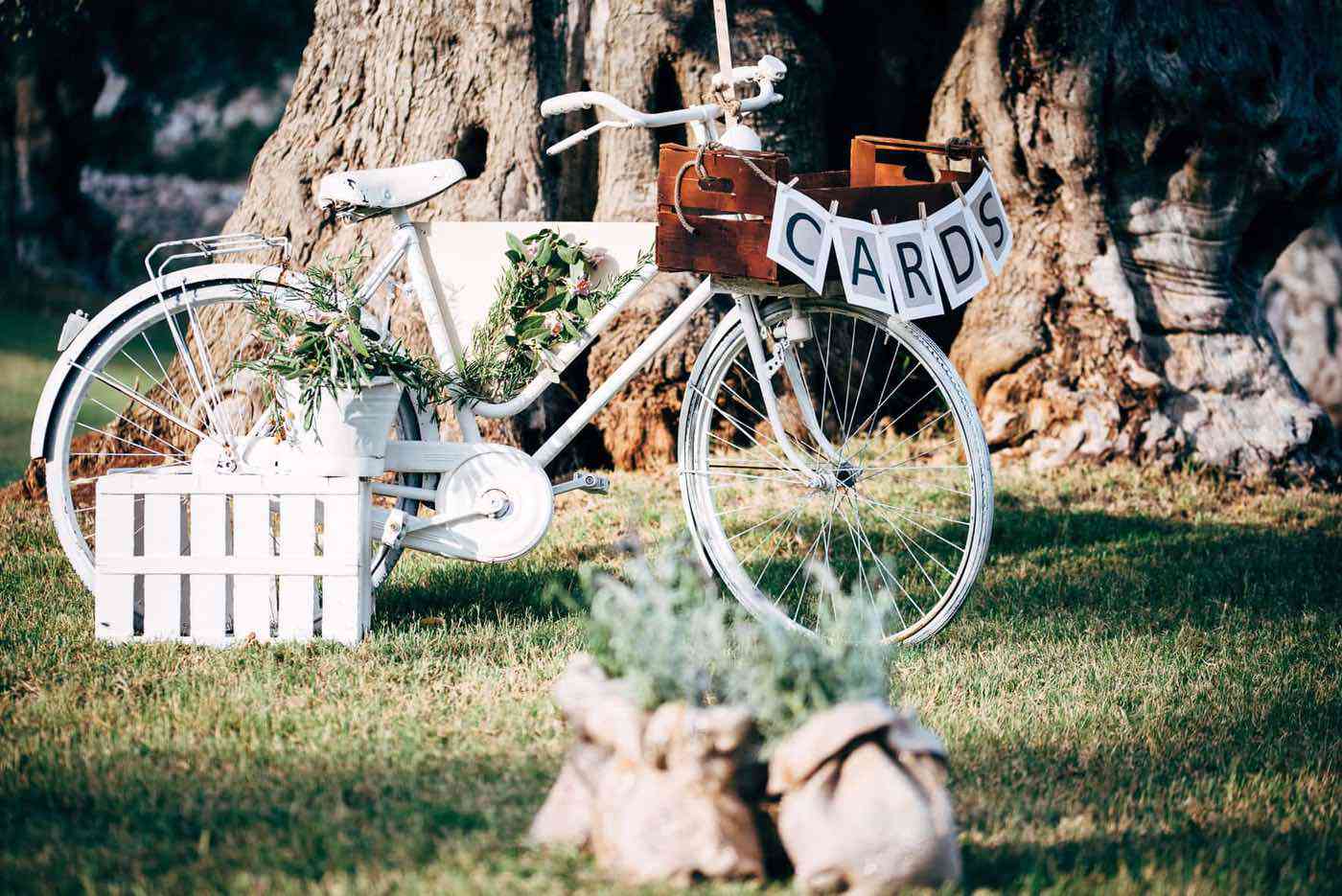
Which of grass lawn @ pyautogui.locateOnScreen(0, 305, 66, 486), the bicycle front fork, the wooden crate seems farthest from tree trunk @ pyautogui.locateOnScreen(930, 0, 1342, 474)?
grass lawn @ pyautogui.locateOnScreen(0, 305, 66, 486)

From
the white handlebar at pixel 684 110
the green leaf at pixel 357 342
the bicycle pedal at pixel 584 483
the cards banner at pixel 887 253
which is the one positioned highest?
the white handlebar at pixel 684 110

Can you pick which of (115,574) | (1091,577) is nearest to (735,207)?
(115,574)

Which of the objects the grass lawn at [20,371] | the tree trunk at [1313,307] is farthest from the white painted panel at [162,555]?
the tree trunk at [1313,307]

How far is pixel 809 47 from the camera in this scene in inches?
255

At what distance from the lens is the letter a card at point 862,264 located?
352 cm


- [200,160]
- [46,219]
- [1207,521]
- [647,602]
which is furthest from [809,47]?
[200,160]

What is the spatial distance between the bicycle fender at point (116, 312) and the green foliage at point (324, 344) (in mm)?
53

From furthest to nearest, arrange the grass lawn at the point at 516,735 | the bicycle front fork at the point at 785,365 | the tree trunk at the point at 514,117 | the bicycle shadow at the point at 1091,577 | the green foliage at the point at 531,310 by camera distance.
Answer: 1. the tree trunk at the point at 514,117
2. the bicycle shadow at the point at 1091,577
3. the green foliage at the point at 531,310
4. the bicycle front fork at the point at 785,365
5. the grass lawn at the point at 516,735

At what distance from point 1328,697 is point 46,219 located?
1549 centimetres

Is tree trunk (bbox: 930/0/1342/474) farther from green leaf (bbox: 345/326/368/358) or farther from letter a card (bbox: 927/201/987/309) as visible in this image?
green leaf (bbox: 345/326/368/358)

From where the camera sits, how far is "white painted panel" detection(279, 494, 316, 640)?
374 cm

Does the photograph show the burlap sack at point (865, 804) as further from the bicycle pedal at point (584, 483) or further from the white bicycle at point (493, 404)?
the bicycle pedal at point (584, 483)

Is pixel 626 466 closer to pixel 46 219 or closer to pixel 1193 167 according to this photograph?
pixel 1193 167

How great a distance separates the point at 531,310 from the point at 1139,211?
370cm
